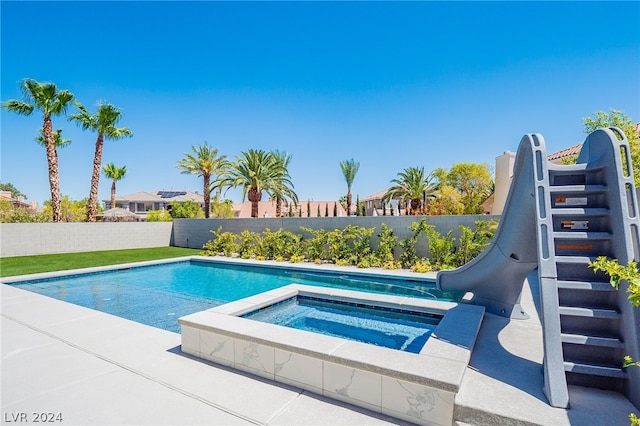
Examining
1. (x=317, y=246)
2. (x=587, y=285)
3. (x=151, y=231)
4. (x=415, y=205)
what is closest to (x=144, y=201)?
(x=151, y=231)

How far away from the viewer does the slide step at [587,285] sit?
299 centimetres

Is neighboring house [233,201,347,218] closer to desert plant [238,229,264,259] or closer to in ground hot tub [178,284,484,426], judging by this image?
desert plant [238,229,264,259]

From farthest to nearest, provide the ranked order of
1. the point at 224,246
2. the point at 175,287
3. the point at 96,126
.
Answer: the point at 96,126 < the point at 224,246 < the point at 175,287

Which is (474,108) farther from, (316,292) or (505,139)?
(316,292)

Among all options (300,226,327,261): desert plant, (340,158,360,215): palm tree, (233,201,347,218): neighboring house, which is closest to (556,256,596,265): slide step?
(300,226,327,261): desert plant

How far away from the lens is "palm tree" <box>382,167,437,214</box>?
25344 mm

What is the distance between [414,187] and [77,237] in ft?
77.1

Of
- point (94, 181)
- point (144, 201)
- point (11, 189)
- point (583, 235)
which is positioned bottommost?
point (583, 235)

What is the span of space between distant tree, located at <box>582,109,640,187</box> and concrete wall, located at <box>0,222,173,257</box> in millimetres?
22586

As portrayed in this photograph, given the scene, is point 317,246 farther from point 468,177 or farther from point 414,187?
point 468,177

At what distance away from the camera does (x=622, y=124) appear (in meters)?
9.95

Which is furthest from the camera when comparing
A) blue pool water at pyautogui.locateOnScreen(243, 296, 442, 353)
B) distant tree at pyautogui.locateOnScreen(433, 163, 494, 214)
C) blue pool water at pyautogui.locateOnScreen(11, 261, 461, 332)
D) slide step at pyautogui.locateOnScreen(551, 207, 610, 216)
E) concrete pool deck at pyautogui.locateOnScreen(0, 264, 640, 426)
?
distant tree at pyautogui.locateOnScreen(433, 163, 494, 214)

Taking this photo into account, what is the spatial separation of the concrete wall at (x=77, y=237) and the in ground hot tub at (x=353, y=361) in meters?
17.2

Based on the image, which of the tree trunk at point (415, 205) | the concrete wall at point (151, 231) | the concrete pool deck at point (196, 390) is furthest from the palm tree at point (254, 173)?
the concrete pool deck at point (196, 390)
